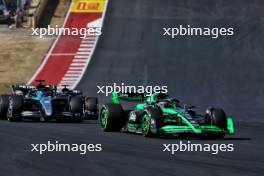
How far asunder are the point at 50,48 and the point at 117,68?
6.55m

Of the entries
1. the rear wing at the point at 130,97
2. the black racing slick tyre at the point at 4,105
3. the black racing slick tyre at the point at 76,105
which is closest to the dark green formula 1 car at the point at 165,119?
the rear wing at the point at 130,97

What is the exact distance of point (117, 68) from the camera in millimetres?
38375

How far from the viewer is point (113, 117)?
64.4 feet

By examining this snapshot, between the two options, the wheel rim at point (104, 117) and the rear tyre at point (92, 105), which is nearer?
the wheel rim at point (104, 117)

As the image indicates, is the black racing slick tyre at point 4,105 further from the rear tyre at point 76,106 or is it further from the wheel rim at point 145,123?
the wheel rim at point 145,123

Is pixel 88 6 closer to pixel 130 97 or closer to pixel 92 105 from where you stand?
pixel 92 105

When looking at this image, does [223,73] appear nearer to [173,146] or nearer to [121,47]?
[121,47]

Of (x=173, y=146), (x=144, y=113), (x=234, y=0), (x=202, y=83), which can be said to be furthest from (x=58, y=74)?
(x=173, y=146)

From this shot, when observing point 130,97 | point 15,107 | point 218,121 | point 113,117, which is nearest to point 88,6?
point 15,107

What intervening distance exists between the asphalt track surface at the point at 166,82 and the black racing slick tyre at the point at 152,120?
0.47 metres

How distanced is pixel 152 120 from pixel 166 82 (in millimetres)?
17467

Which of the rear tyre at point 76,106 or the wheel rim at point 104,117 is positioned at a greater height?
the rear tyre at point 76,106

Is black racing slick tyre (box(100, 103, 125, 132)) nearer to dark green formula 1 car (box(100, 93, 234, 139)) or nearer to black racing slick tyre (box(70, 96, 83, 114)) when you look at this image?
dark green formula 1 car (box(100, 93, 234, 139))

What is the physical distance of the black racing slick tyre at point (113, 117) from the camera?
1958cm
